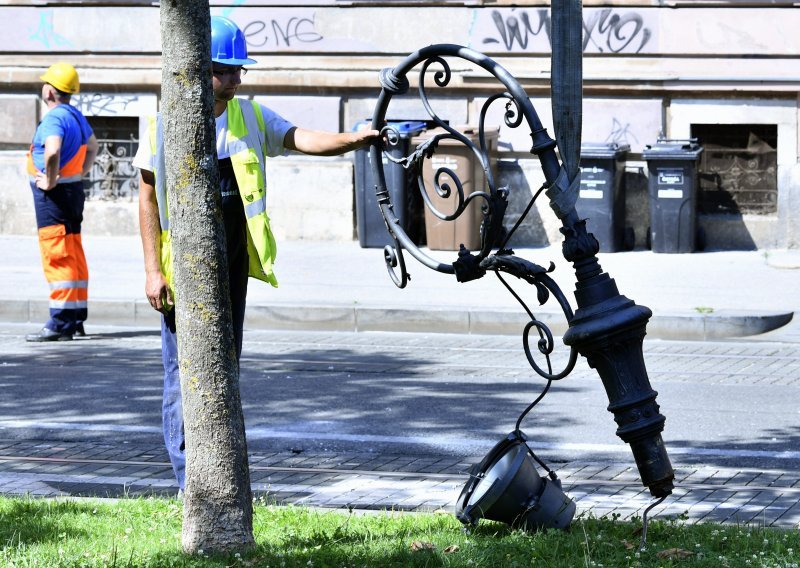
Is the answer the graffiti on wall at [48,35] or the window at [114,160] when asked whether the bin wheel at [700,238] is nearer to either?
the window at [114,160]

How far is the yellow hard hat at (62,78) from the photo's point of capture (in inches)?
423

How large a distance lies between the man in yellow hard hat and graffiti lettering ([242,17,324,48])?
6.09 m

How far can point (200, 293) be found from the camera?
4.49m

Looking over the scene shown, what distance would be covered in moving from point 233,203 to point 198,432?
1133 millimetres

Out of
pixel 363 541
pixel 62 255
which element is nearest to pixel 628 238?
pixel 62 255

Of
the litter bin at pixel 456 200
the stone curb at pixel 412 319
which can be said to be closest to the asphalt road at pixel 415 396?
the stone curb at pixel 412 319

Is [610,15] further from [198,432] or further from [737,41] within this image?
[198,432]

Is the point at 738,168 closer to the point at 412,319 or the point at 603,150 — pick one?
the point at 603,150

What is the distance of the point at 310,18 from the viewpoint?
16734 mm

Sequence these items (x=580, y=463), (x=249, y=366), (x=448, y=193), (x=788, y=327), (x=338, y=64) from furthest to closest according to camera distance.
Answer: (x=338, y=64)
(x=788, y=327)
(x=249, y=366)
(x=580, y=463)
(x=448, y=193)

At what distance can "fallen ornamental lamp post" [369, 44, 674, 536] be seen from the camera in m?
4.60

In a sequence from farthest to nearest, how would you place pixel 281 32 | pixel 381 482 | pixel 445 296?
A: pixel 281 32
pixel 445 296
pixel 381 482

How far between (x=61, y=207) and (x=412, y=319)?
2.87 metres

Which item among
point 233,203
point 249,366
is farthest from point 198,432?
point 249,366
